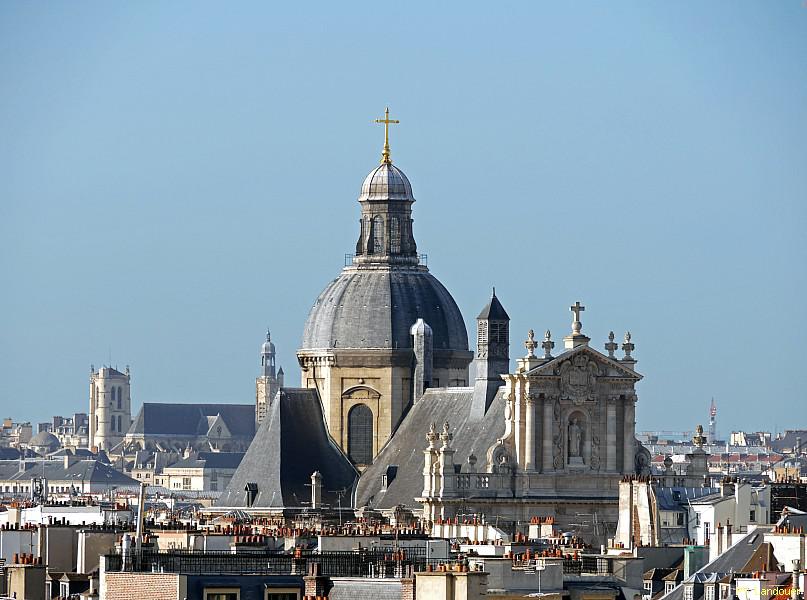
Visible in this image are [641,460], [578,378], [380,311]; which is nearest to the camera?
[578,378]

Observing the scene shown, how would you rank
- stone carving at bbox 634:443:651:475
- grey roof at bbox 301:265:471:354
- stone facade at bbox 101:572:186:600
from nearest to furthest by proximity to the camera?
stone facade at bbox 101:572:186:600, stone carving at bbox 634:443:651:475, grey roof at bbox 301:265:471:354

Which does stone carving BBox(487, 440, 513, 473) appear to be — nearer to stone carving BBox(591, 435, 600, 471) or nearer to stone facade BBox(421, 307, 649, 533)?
stone facade BBox(421, 307, 649, 533)

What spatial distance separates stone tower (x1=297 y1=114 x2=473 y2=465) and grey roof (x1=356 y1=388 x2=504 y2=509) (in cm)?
148

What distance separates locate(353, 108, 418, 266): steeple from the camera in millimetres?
133000

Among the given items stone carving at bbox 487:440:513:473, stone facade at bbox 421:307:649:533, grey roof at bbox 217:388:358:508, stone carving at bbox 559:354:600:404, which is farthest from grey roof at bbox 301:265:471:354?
stone carving at bbox 559:354:600:404

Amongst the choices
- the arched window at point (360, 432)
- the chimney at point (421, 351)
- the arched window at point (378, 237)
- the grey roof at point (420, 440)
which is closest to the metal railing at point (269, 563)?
the grey roof at point (420, 440)

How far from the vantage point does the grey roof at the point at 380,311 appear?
131750mm

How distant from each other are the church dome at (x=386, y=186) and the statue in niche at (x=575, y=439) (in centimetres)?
1521

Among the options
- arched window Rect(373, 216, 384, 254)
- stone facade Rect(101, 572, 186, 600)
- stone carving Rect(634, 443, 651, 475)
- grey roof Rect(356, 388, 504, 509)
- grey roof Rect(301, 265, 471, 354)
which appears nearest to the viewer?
stone facade Rect(101, 572, 186, 600)

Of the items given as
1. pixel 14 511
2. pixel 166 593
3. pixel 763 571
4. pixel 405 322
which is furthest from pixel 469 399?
pixel 166 593

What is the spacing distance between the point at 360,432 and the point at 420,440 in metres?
4.85

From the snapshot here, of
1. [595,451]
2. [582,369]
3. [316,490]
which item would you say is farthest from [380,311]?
[582,369]

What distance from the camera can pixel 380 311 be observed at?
13175 centimetres

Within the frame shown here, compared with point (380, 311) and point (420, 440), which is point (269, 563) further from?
point (380, 311)
